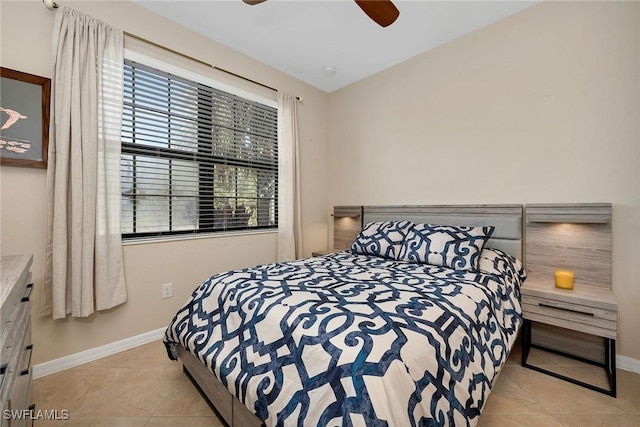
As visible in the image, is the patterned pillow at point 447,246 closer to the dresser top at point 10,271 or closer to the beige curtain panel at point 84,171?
the dresser top at point 10,271

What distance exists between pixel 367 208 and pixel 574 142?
1.85 m

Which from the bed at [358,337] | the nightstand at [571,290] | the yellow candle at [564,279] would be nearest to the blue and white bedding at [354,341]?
the bed at [358,337]

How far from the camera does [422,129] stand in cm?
284

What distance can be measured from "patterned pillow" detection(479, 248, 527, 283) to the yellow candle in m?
0.22

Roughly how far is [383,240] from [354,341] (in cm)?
154

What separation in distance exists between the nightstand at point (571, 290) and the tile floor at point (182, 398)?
12 centimetres

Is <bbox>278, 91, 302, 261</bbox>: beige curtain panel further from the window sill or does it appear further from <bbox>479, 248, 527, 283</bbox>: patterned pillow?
<bbox>479, 248, 527, 283</bbox>: patterned pillow

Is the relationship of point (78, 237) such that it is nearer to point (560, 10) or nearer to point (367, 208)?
point (367, 208)

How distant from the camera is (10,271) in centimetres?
107

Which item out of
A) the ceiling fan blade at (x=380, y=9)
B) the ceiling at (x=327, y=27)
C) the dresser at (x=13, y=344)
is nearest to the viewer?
the dresser at (x=13, y=344)

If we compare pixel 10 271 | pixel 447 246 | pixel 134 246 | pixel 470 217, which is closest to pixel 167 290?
pixel 134 246

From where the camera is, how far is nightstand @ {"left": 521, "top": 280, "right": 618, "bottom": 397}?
5.32ft

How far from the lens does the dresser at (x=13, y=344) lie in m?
0.75

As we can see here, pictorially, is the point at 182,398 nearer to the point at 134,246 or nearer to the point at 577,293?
the point at 134,246
